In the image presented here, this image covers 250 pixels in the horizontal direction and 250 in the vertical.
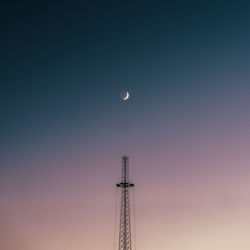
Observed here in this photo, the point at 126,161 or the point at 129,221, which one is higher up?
the point at 126,161

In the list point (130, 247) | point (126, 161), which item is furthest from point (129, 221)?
point (126, 161)

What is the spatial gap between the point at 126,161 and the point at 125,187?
613 cm

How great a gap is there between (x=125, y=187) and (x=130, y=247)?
39.8ft

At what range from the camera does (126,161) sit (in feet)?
302

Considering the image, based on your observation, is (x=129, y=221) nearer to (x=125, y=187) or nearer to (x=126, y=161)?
(x=125, y=187)

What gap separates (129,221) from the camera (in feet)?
284

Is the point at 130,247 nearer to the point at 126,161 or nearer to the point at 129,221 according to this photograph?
the point at 129,221

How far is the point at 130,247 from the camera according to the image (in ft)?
278

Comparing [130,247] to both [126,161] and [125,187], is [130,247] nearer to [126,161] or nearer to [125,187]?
[125,187]

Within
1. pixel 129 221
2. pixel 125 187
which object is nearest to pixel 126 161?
pixel 125 187

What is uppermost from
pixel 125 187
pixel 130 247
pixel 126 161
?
pixel 126 161

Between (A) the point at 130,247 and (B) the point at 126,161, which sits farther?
(B) the point at 126,161

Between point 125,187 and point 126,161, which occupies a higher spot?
point 126,161
